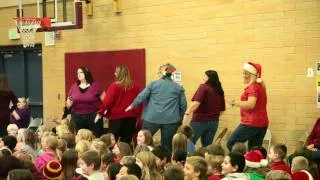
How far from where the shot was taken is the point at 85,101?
8.54 m

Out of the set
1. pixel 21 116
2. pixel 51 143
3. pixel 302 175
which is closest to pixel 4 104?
pixel 21 116

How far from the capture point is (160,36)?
9.32m

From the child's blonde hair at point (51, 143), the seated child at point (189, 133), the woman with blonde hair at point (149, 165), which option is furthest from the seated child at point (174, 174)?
the seated child at point (189, 133)

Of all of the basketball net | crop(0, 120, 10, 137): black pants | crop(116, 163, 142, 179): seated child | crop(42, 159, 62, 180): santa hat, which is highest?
→ the basketball net

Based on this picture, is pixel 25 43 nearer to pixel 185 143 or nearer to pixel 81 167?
pixel 185 143

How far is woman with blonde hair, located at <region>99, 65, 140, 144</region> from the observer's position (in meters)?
8.10

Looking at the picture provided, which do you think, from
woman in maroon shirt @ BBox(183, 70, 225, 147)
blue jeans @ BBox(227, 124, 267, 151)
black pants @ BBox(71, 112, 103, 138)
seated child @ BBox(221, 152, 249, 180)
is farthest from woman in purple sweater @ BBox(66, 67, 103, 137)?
seated child @ BBox(221, 152, 249, 180)

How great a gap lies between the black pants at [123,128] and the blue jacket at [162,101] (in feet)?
1.55

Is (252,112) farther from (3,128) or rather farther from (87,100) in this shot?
(3,128)

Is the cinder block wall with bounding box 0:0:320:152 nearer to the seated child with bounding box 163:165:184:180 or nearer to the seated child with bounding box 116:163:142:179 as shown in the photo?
the seated child with bounding box 163:165:184:180

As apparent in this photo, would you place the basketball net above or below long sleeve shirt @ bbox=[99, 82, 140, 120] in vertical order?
above

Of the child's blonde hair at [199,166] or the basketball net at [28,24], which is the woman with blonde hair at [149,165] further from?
the basketball net at [28,24]

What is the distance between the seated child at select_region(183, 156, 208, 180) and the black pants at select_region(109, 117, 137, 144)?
3.45 m

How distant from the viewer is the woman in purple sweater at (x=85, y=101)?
28.0 ft
